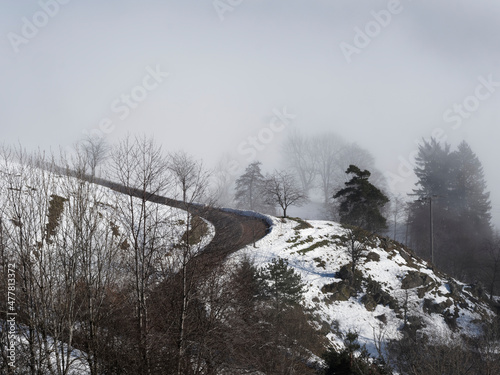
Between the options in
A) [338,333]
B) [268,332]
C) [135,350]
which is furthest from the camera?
[338,333]

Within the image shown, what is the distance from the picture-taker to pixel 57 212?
834 centimetres

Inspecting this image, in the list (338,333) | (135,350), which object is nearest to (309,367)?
(338,333)

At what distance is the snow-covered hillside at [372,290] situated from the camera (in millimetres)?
20062

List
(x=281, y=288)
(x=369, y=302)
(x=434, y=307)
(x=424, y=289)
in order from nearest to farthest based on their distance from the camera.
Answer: (x=281, y=288), (x=369, y=302), (x=434, y=307), (x=424, y=289)

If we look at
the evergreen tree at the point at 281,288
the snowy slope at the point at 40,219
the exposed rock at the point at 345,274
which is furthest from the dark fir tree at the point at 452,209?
the snowy slope at the point at 40,219

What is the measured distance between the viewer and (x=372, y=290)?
74.4 feet

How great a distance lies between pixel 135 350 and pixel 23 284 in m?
3.29

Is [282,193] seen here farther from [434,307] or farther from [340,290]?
[434,307]

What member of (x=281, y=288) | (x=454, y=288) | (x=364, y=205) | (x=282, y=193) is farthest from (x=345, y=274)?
(x=282, y=193)

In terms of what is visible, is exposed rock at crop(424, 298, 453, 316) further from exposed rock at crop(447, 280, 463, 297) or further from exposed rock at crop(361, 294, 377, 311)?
exposed rock at crop(361, 294, 377, 311)

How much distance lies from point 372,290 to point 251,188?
98.3 feet

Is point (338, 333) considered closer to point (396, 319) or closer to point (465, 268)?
point (396, 319)

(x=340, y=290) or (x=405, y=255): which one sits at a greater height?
(x=405, y=255)

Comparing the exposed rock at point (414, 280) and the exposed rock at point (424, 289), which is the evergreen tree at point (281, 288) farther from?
the exposed rock at point (424, 289)
